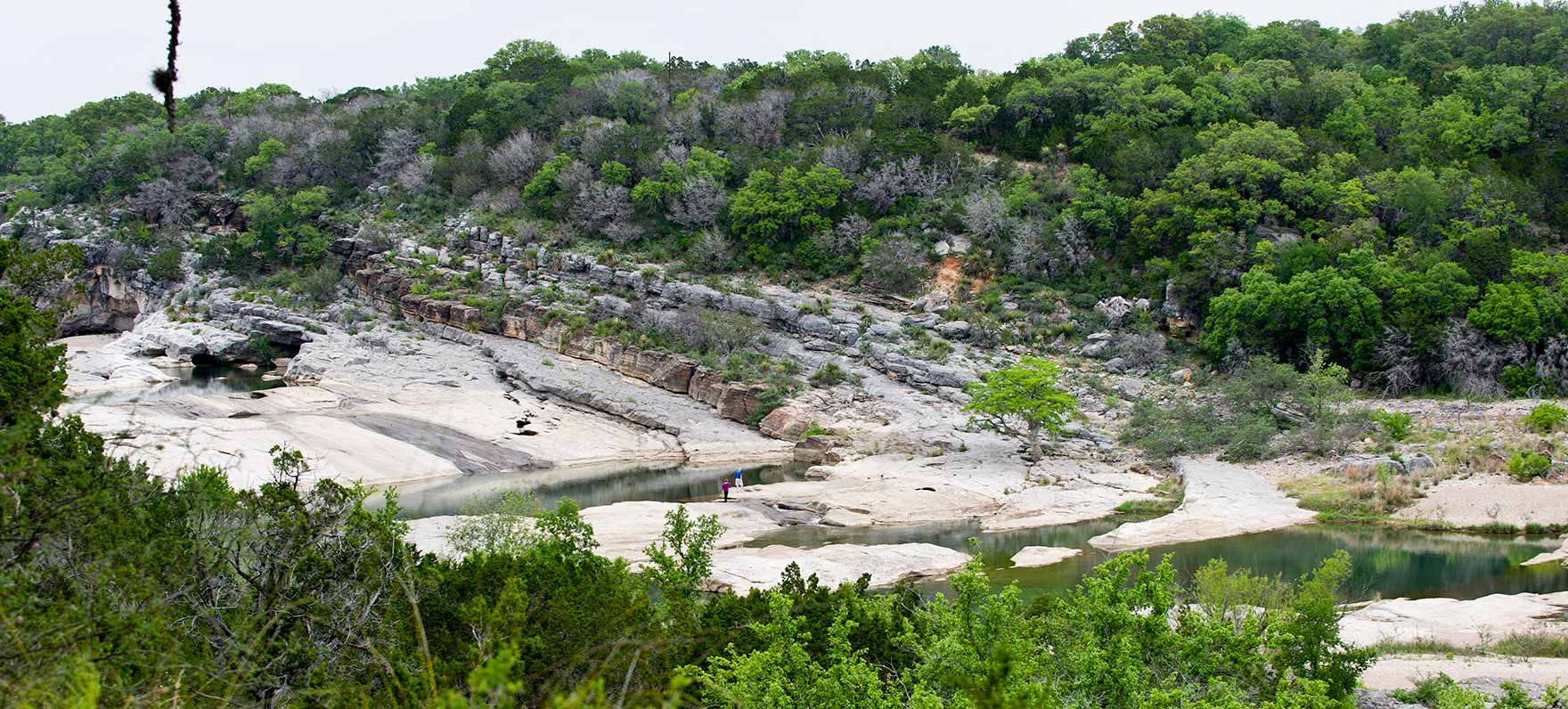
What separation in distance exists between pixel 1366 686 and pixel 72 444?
1745 cm

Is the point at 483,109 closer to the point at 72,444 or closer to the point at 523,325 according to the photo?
the point at 523,325

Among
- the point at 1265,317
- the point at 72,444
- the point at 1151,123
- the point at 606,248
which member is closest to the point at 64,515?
the point at 72,444

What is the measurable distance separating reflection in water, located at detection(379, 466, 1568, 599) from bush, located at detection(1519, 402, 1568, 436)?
898 cm

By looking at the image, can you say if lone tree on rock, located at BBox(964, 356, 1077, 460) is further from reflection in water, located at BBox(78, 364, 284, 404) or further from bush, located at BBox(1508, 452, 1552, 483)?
reflection in water, located at BBox(78, 364, 284, 404)

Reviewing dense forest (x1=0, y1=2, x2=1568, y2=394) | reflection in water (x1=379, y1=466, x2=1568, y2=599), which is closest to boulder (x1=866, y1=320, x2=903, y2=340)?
dense forest (x1=0, y1=2, x2=1568, y2=394)

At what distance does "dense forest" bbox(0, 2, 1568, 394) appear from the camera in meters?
48.3

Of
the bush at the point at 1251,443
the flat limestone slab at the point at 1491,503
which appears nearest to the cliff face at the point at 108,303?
the bush at the point at 1251,443

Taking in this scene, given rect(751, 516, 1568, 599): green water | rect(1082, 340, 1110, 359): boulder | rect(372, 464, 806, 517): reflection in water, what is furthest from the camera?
rect(1082, 340, 1110, 359): boulder

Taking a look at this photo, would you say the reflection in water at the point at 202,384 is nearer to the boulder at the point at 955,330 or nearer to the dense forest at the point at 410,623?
the boulder at the point at 955,330

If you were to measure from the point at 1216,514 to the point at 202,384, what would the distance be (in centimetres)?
5074

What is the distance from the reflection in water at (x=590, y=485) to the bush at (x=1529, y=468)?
24.5m

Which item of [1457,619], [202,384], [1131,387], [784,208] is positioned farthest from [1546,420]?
[202,384]

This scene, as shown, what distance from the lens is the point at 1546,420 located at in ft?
121

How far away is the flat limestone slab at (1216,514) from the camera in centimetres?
3156
